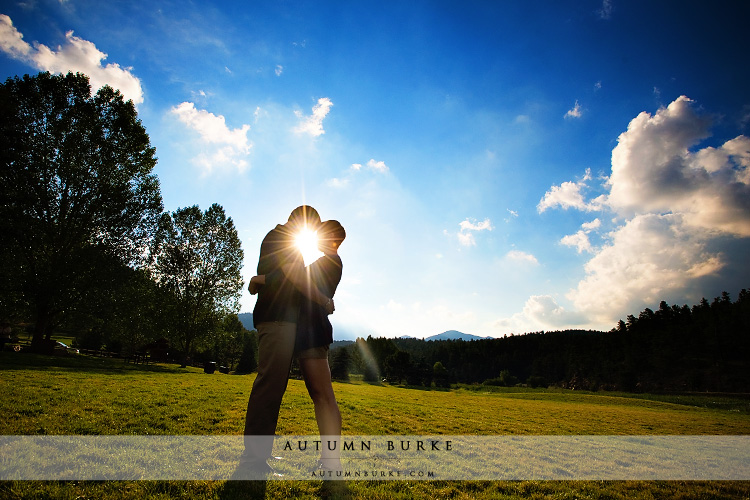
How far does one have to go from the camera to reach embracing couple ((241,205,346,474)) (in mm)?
4010

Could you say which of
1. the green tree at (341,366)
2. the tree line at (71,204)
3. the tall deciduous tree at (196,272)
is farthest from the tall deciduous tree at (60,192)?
the green tree at (341,366)

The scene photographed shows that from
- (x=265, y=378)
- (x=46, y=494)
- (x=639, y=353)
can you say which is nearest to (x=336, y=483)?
(x=265, y=378)

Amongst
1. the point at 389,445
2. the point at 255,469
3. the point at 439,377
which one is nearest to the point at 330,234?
the point at 255,469

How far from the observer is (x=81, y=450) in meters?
4.15

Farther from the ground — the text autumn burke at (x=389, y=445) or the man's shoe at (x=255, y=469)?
the man's shoe at (x=255, y=469)

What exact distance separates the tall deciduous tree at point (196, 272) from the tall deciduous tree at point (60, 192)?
7.35 m

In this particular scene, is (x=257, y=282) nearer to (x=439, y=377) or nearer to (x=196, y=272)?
(x=196, y=272)

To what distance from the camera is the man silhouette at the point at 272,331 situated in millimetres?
3943

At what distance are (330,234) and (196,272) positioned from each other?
33.7 metres

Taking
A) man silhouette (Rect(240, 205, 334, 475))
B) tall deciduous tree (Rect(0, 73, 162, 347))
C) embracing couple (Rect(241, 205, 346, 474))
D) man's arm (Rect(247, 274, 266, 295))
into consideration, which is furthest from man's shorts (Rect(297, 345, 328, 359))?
tall deciduous tree (Rect(0, 73, 162, 347))

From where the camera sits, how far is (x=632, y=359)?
96562mm

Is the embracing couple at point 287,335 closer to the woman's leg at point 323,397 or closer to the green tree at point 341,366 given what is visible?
the woman's leg at point 323,397

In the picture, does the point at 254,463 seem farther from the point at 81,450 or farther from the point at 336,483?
the point at 81,450

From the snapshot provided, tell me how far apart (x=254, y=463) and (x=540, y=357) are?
15239 centimetres
